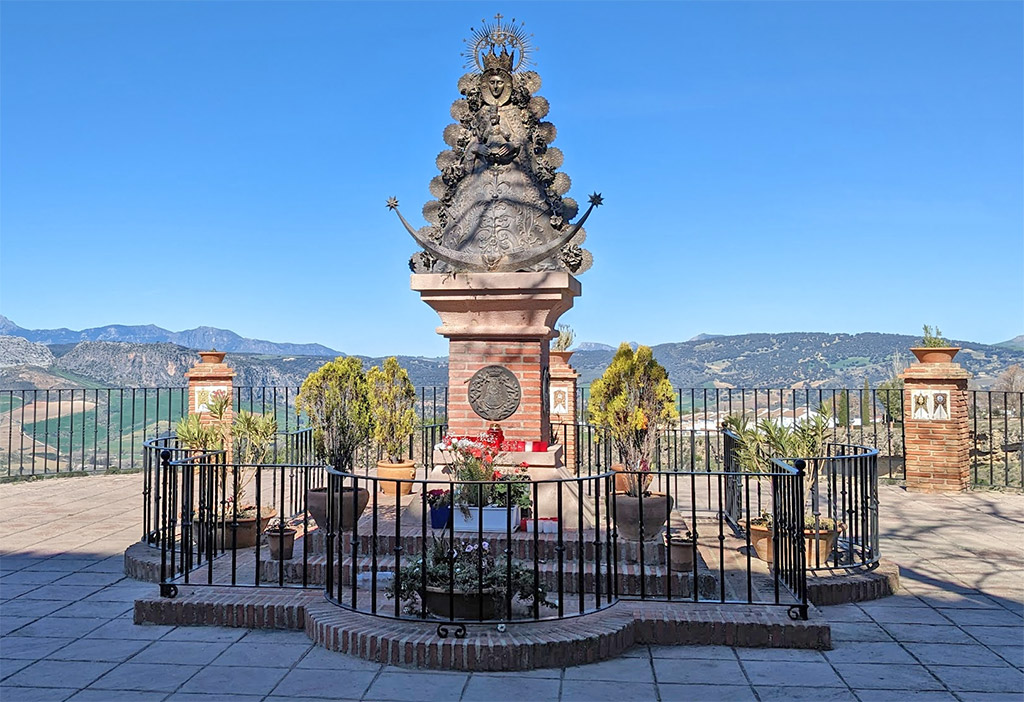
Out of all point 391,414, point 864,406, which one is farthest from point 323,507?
point 864,406

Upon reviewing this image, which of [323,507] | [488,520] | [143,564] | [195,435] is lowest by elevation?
[143,564]

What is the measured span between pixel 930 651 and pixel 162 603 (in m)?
4.70

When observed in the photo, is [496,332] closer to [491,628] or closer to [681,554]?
[681,554]

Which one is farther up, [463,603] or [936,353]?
[936,353]

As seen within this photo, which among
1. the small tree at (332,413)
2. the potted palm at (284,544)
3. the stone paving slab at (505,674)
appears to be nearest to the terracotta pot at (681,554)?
the stone paving slab at (505,674)

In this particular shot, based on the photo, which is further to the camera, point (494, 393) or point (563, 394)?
point (563, 394)

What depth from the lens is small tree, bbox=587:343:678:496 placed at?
8422 millimetres

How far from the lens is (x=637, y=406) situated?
8492 mm

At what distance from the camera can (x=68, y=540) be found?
7.66 m

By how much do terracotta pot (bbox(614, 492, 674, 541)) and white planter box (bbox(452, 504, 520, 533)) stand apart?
2.62 feet

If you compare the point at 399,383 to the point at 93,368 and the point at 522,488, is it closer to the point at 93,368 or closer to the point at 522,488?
the point at 522,488

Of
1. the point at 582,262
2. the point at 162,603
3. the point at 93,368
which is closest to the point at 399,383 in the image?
the point at 582,262

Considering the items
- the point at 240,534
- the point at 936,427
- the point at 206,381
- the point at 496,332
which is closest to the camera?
the point at 240,534

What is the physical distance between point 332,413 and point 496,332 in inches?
93.0
